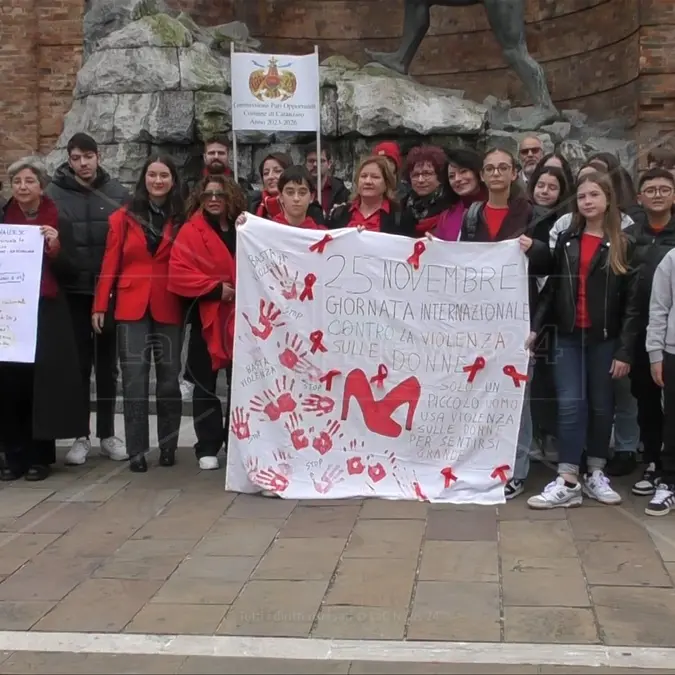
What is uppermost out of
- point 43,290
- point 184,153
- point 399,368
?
point 184,153

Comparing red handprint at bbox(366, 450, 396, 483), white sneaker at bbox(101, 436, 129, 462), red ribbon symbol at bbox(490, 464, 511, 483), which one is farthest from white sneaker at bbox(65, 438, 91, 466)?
red ribbon symbol at bbox(490, 464, 511, 483)

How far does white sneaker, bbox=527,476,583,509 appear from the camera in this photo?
5270 mm

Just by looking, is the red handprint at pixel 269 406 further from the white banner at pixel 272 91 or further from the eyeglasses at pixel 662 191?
the white banner at pixel 272 91

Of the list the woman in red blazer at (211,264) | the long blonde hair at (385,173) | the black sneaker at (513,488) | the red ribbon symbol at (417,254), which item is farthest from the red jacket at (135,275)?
the black sneaker at (513,488)

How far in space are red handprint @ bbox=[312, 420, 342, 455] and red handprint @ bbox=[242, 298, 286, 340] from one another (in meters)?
0.59

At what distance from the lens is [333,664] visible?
3.46m

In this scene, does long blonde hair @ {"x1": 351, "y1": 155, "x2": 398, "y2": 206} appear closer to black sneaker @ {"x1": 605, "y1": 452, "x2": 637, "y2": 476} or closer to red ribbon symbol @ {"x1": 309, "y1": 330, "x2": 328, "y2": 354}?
red ribbon symbol @ {"x1": 309, "y1": 330, "x2": 328, "y2": 354}

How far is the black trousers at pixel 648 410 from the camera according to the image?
5723 millimetres

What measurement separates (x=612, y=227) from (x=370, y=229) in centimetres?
131

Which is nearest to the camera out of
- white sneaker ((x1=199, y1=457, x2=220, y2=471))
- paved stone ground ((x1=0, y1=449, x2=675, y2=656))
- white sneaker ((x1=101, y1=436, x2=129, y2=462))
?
paved stone ground ((x1=0, y1=449, x2=675, y2=656))

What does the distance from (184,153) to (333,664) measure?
7344 mm

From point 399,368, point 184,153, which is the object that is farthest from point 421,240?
point 184,153

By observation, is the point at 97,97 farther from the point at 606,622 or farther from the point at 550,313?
the point at 606,622

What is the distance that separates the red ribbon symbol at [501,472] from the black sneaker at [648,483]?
77 centimetres
